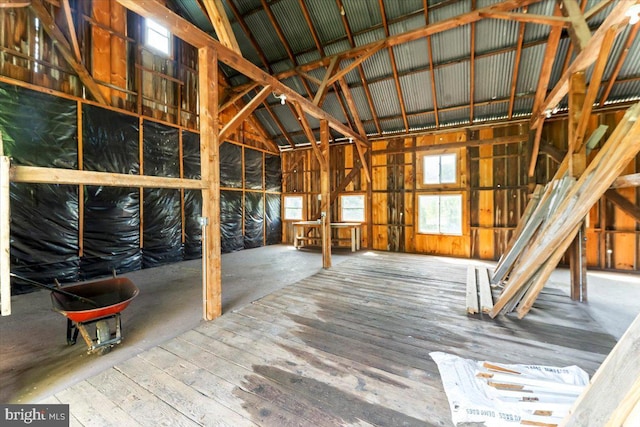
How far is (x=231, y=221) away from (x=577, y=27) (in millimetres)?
9545

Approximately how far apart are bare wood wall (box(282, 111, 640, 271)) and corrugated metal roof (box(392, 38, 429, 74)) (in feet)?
7.42

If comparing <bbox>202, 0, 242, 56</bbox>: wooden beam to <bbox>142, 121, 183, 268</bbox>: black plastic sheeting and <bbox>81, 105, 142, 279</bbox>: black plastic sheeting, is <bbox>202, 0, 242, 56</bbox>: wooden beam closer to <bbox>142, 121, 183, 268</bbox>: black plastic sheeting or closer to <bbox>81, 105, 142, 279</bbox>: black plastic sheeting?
<bbox>81, 105, 142, 279</bbox>: black plastic sheeting

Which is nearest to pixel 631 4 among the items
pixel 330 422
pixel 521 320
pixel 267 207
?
pixel 521 320

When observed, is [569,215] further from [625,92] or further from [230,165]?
[230,165]

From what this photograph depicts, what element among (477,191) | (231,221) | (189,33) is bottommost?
(231,221)

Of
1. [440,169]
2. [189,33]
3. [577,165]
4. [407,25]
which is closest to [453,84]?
[407,25]

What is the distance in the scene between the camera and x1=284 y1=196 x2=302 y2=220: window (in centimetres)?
1084

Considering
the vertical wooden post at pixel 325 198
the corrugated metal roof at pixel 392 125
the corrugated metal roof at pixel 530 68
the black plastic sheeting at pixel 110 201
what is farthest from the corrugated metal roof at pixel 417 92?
the black plastic sheeting at pixel 110 201

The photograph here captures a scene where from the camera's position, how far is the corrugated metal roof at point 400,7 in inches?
223

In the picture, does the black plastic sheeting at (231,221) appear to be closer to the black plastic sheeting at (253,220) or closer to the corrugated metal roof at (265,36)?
the black plastic sheeting at (253,220)

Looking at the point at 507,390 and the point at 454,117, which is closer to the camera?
the point at 507,390

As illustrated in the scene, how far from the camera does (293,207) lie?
11000 mm

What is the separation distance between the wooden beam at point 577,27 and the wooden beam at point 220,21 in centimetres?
559

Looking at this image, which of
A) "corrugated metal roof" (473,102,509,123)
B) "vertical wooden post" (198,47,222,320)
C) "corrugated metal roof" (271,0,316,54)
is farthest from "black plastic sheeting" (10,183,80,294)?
"corrugated metal roof" (473,102,509,123)
